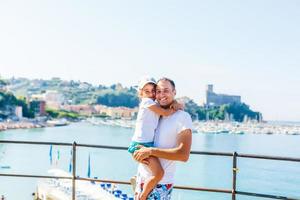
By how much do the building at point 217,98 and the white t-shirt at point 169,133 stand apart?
456 ft

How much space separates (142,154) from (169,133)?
197 mm

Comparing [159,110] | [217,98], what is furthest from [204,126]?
[159,110]

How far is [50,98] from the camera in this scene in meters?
162

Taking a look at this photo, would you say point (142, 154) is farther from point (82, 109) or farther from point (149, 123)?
point (82, 109)

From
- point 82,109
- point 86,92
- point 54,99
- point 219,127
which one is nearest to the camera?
point 219,127

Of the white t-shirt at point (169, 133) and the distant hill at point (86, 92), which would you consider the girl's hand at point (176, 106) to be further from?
the distant hill at point (86, 92)

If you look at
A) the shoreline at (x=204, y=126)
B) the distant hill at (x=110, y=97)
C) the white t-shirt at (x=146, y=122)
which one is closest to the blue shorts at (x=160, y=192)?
the white t-shirt at (x=146, y=122)

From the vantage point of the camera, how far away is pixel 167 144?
104 inches

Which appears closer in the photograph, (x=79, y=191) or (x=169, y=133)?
(x=169, y=133)

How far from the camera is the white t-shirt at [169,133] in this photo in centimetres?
261

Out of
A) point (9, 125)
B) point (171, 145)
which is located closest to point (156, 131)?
point (171, 145)

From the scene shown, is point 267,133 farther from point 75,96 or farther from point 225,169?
point 225,169

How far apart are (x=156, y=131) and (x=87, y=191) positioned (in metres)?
28.2

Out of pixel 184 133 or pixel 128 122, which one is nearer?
pixel 184 133
